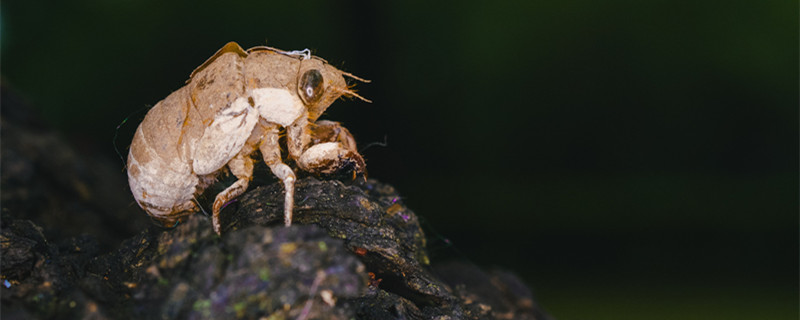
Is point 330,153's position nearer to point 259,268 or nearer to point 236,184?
point 236,184

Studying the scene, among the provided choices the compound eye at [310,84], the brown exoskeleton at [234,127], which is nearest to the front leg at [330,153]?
the brown exoskeleton at [234,127]

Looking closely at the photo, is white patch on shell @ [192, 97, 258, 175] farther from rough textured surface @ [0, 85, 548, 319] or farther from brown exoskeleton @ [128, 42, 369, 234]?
rough textured surface @ [0, 85, 548, 319]

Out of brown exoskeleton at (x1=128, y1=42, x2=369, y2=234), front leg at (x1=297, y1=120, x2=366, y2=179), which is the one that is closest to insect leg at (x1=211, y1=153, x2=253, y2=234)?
brown exoskeleton at (x1=128, y1=42, x2=369, y2=234)

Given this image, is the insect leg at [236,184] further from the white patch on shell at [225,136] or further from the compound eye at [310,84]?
the compound eye at [310,84]

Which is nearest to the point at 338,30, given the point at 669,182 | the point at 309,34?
the point at 309,34

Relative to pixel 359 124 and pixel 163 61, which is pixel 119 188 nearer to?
pixel 163 61

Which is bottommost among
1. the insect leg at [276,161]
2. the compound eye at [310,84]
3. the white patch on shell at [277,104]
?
the insect leg at [276,161]

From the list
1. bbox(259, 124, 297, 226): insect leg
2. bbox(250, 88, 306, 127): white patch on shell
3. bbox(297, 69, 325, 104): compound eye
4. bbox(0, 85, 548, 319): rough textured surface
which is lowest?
bbox(0, 85, 548, 319): rough textured surface
